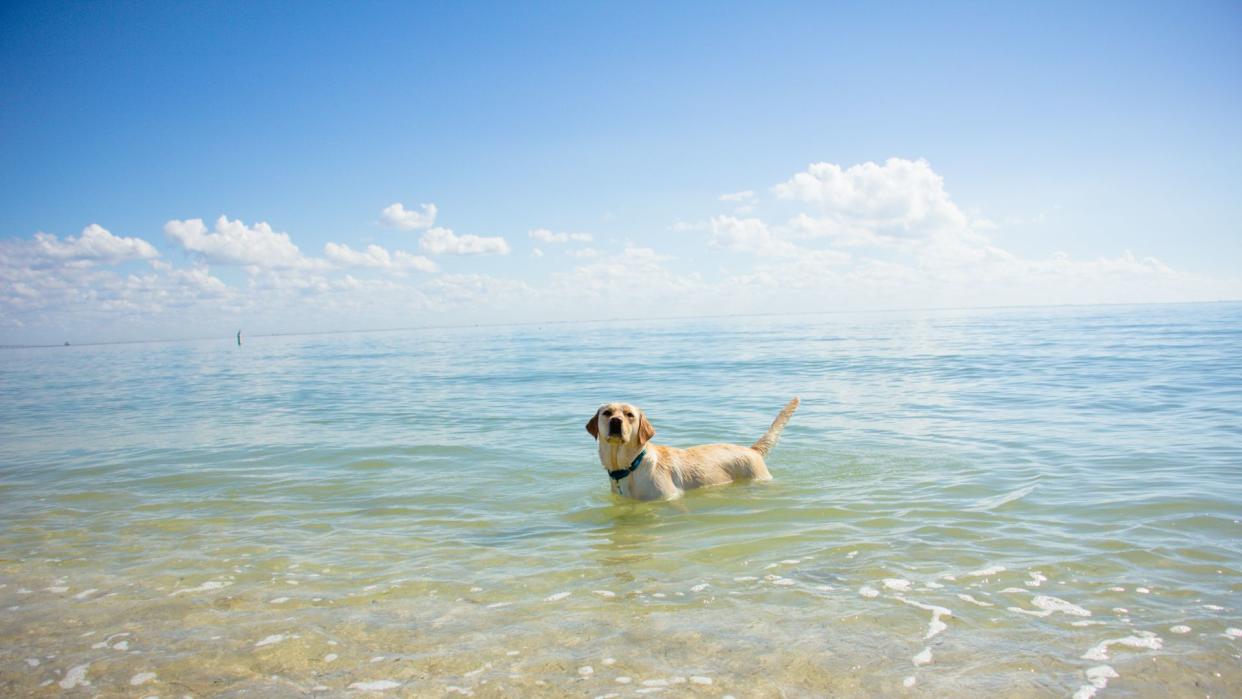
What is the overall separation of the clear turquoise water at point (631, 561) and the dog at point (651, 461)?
0.25 meters

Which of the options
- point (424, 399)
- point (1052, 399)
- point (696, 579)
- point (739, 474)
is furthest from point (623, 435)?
point (424, 399)

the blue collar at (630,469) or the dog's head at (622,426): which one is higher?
the dog's head at (622,426)

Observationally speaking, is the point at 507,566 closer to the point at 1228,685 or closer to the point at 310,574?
the point at 310,574

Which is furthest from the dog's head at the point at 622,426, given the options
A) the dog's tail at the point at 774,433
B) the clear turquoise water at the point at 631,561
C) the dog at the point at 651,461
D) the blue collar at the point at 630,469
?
the dog's tail at the point at 774,433

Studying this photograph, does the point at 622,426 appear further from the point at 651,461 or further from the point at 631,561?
the point at 631,561

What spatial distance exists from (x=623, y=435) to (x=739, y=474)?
1963mm

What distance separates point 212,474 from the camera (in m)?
9.59

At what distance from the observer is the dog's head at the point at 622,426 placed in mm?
7352

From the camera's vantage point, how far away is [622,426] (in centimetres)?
733

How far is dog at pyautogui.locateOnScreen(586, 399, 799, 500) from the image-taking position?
24.6 feet

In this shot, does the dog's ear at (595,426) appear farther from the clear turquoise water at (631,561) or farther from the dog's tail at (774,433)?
the dog's tail at (774,433)

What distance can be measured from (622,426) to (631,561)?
6.55 feet

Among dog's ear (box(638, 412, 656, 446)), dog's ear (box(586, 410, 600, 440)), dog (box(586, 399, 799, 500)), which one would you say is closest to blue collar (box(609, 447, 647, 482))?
dog (box(586, 399, 799, 500))

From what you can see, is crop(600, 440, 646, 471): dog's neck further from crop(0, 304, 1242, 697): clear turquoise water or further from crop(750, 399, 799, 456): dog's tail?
crop(750, 399, 799, 456): dog's tail
